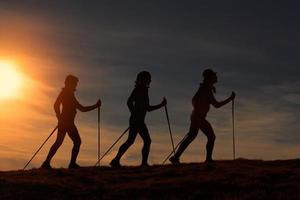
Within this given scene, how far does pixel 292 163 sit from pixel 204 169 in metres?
3.12

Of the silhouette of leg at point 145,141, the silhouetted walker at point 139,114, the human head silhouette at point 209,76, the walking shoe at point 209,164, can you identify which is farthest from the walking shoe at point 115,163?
the human head silhouette at point 209,76

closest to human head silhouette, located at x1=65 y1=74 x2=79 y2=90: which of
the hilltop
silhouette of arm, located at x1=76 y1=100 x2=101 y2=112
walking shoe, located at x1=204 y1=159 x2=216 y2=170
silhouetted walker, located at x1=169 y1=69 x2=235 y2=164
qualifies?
silhouette of arm, located at x1=76 y1=100 x2=101 y2=112

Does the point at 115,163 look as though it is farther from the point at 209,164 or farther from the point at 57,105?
the point at 209,164

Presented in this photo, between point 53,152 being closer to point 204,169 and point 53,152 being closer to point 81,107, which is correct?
point 81,107

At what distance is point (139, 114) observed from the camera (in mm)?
23469

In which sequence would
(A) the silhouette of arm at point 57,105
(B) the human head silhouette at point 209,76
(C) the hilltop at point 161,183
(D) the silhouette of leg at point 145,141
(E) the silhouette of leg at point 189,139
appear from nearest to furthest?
1. (C) the hilltop at point 161,183
2. (D) the silhouette of leg at point 145,141
3. (E) the silhouette of leg at point 189,139
4. (B) the human head silhouette at point 209,76
5. (A) the silhouette of arm at point 57,105

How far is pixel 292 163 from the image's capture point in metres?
22.0

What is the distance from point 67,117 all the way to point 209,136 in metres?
4.82

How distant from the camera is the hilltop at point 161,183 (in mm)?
17234

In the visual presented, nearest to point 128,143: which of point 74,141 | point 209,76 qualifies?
point 74,141

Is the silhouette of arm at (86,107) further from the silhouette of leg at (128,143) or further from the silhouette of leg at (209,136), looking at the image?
the silhouette of leg at (209,136)

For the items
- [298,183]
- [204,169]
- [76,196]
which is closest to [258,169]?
[204,169]

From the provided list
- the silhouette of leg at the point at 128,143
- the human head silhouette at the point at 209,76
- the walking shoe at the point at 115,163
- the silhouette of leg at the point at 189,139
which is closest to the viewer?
the walking shoe at the point at 115,163

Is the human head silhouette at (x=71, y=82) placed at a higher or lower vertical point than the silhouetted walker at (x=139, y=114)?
higher
